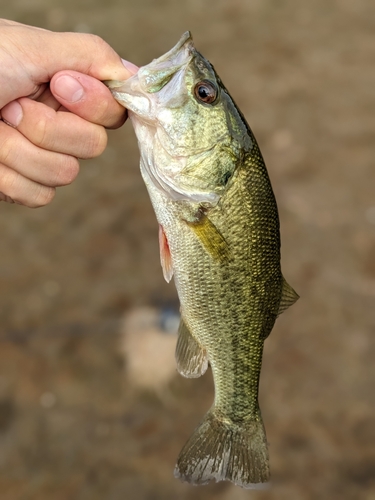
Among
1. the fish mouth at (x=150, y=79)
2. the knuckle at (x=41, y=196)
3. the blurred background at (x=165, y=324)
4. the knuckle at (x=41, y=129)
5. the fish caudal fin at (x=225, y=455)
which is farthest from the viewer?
the blurred background at (x=165, y=324)

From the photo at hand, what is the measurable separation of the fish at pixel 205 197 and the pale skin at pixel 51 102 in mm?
108

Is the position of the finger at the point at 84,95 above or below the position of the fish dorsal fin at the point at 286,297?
above

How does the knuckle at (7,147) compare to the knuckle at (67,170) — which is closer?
the knuckle at (7,147)

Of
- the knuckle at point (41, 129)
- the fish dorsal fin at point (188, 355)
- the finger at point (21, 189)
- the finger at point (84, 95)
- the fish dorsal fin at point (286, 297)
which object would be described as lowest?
the fish dorsal fin at point (188, 355)

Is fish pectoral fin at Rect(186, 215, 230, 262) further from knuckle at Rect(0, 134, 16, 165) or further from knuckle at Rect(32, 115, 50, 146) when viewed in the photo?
knuckle at Rect(0, 134, 16, 165)

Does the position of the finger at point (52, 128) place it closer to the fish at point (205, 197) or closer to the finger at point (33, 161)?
the finger at point (33, 161)

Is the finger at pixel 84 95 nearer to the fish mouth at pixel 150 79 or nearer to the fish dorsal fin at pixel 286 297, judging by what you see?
the fish mouth at pixel 150 79

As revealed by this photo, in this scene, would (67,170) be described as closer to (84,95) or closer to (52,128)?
(52,128)

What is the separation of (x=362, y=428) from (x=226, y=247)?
334 centimetres

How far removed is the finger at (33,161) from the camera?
223 centimetres

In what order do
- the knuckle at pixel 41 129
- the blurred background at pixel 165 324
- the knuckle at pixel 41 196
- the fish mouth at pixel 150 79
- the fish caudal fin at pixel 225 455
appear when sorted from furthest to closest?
the blurred background at pixel 165 324 → the knuckle at pixel 41 196 → the fish caudal fin at pixel 225 455 → the knuckle at pixel 41 129 → the fish mouth at pixel 150 79

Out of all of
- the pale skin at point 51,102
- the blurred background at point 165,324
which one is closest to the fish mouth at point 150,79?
the pale skin at point 51,102

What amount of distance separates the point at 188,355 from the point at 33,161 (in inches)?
42.1

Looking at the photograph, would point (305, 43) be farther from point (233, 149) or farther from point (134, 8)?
point (233, 149)
